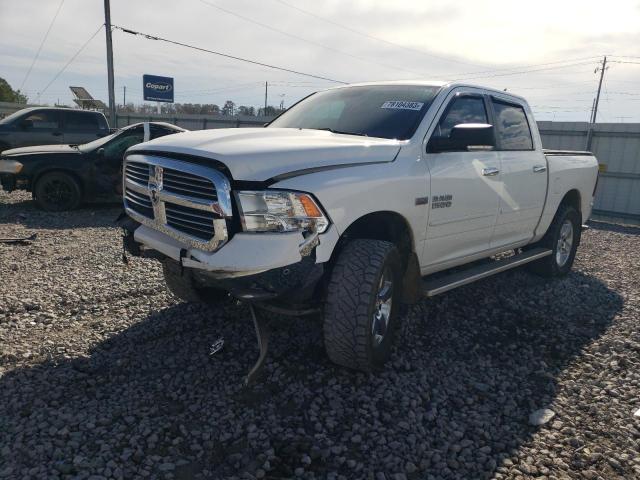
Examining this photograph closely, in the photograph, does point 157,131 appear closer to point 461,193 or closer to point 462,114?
point 462,114

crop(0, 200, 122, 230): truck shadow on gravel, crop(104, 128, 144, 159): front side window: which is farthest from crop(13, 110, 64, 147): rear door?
crop(104, 128, 144, 159): front side window

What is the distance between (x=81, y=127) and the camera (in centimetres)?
1342

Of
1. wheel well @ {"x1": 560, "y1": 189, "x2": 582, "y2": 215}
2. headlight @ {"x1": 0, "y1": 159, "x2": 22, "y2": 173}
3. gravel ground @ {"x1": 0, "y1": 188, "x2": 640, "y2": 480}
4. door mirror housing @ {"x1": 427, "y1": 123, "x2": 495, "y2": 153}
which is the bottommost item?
gravel ground @ {"x1": 0, "y1": 188, "x2": 640, "y2": 480}

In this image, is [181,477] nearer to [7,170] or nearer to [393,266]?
[393,266]

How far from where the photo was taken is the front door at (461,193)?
3.79m

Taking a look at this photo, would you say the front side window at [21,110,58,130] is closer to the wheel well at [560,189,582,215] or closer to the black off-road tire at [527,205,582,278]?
the black off-road tire at [527,205,582,278]

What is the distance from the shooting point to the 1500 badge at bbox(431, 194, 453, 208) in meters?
3.72

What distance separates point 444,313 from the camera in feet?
15.4

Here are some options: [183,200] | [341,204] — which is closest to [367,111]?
[341,204]

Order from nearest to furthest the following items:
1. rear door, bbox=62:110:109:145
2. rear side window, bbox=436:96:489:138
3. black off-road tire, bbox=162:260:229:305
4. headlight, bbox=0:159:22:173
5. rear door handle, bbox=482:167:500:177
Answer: rear side window, bbox=436:96:489:138 → black off-road tire, bbox=162:260:229:305 → rear door handle, bbox=482:167:500:177 → headlight, bbox=0:159:22:173 → rear door, bbox=62:110:109:145

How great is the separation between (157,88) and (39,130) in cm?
1326

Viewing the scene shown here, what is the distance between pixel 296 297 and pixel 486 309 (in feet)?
8.69

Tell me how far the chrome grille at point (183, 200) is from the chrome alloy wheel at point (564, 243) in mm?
4739

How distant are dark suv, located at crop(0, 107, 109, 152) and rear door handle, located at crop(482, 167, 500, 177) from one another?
11743mm
